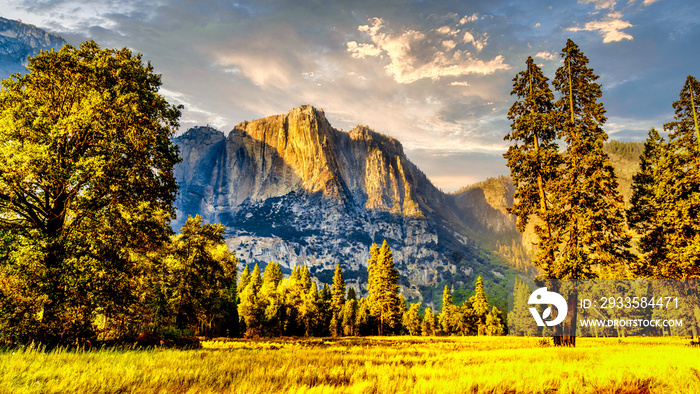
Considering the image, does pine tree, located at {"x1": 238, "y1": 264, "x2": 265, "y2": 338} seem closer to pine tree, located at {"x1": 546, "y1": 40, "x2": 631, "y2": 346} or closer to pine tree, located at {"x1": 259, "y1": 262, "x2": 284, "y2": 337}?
pine tree, located at {"x1": 259, "y1": 262, "x2": 284, "y2": 337}

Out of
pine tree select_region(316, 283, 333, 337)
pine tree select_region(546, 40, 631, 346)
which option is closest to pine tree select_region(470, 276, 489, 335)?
pine tree select_region(316, 283, 333, 337)

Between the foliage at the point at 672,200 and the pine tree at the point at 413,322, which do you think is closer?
the foliage at the point at 672,200

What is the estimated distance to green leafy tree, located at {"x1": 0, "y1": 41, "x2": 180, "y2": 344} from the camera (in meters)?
9.66

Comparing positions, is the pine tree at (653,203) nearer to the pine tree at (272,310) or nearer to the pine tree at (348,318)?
the pine tree at (272,310)

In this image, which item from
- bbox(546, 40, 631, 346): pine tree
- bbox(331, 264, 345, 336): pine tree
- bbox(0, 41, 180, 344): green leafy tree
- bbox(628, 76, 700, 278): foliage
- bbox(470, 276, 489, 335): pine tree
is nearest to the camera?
bbox(0, 41, 180, 344): green leafy tree

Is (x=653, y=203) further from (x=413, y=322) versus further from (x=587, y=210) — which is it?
(x=413, y=322)

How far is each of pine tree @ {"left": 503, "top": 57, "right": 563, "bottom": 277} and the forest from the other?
0.26 ft

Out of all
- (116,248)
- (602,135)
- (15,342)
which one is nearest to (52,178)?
(116,248)

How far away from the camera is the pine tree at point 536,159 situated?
17703 mm

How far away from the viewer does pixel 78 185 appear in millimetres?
11375

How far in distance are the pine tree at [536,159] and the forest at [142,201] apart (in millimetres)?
80

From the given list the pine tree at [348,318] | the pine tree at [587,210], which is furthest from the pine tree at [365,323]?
the pine tree at [587,210]

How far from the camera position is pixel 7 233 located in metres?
10.4

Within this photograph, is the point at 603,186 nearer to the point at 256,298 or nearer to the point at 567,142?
the point at 567,142
